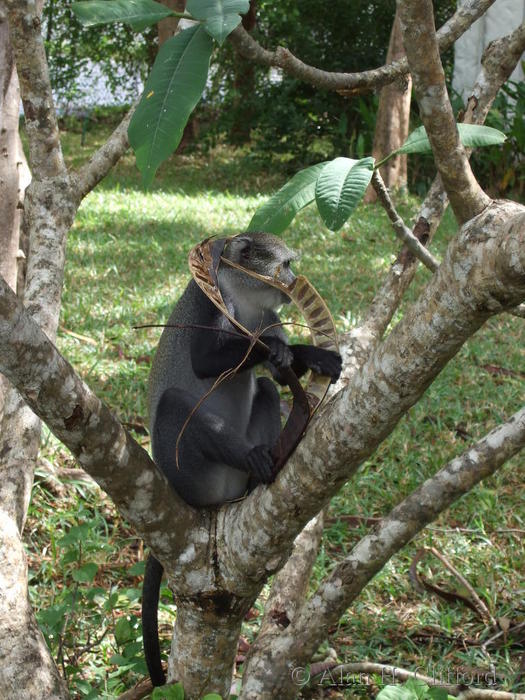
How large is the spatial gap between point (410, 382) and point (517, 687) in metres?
1.52

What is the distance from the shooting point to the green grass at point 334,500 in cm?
281

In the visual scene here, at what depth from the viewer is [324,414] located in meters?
1.84

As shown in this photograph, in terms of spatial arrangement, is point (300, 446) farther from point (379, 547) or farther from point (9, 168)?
point (9, 168)

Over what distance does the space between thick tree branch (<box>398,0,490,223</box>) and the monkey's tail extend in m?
1.36

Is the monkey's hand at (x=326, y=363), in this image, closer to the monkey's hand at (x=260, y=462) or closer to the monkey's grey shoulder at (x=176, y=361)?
the monkey's hand at (x=260, y=462)

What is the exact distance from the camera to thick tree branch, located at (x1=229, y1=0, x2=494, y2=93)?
7.30 ft

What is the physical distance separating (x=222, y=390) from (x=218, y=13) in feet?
5.63

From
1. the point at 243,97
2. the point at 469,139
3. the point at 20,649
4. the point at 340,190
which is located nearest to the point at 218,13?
the point at 340,190

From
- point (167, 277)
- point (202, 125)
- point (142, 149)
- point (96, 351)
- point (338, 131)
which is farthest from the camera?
point (202, 125)

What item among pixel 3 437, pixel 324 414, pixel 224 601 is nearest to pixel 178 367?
pixel 3 437

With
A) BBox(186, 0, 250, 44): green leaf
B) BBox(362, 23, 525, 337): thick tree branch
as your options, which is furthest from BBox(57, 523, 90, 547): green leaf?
BBox(186, 0, 250, 44): green leaf

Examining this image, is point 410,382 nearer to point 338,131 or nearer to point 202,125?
point 338,131

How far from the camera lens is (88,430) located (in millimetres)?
1836


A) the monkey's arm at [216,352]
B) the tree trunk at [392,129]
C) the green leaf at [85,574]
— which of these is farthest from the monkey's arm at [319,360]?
the tree trunk at [392,129]
